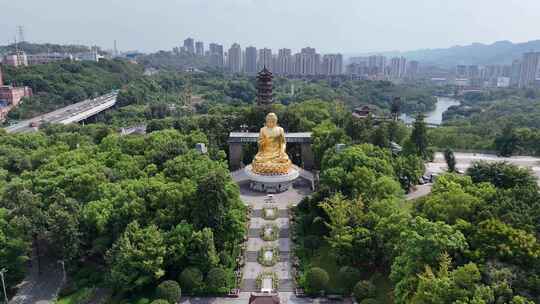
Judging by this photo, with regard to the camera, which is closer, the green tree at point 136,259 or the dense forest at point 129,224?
the green tree at point 136,259

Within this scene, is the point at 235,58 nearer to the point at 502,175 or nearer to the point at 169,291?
the point at 502,175

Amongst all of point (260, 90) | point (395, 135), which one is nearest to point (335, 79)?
point (260, 90)

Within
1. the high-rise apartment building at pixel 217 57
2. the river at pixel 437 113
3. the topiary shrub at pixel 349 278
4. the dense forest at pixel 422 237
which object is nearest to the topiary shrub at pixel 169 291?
the dense forest at pixel 422 237

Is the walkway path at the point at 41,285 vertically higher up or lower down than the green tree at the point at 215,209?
lower down

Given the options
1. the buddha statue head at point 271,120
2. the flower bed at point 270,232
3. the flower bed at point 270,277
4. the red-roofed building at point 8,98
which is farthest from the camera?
the red-roofed building at point 8,98

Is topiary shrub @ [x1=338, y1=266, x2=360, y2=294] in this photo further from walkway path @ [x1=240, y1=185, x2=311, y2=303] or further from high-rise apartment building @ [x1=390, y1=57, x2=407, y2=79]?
high-rise apartment building @ [x1=390, y1=57, x2=407, y2=79]

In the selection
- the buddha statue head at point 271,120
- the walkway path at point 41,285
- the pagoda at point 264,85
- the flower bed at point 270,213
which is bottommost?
the walkway path at point 41,285

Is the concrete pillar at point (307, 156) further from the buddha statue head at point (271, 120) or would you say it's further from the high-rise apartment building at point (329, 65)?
the high-rise apartment building at point (329, 65)
